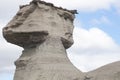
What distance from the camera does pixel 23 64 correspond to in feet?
52.9

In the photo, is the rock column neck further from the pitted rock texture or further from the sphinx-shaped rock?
the pitted rock texture

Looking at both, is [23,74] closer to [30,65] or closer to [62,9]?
[30,65]

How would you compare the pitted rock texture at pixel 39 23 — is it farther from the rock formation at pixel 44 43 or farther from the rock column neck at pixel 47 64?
the rock column neck at pixel 47 64

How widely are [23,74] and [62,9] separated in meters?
2.84

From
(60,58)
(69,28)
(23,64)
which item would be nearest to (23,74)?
(23,64)

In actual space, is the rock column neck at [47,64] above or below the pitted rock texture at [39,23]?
below

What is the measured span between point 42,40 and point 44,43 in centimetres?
12

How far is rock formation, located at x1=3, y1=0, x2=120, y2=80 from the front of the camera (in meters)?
15.5

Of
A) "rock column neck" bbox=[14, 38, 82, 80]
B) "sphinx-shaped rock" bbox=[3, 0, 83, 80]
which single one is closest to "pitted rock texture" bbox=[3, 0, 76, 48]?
"sphinx-shaped rock" bbox=[3, 0, 83, 80]

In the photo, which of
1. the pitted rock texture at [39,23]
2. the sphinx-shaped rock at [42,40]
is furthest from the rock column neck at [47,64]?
the pitted rock texture at [39,23]

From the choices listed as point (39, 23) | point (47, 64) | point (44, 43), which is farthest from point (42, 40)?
point (47, 64)

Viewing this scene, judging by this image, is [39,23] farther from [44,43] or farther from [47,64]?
[47,64]

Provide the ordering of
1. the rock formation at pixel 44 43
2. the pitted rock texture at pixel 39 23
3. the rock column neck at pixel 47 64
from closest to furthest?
the rock column neck at pixel 47 64 < the rock formation at pixel 44 43 < the pitted rock texture at pixel 39 23

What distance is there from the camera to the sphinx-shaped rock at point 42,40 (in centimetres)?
1557
